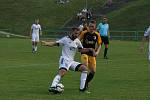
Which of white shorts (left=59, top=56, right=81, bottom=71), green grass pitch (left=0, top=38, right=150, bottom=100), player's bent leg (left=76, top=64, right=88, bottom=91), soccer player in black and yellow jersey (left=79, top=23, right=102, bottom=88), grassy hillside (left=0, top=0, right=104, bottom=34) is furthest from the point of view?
grassy hillside (left=0, top=0, right=104, bottom=34)

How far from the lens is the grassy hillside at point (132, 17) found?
231 ft

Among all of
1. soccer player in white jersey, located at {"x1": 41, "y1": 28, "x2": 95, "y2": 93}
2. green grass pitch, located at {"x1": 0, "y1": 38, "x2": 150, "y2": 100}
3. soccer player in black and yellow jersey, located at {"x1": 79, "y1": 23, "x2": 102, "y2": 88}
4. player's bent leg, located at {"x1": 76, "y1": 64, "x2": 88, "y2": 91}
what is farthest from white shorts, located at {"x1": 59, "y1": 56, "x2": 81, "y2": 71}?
soccer player in black and yellow jersey, located at {"x1": 79, "y1": 23, "x2": 102, "y2": 88}

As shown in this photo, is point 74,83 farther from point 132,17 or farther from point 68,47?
point 132,17

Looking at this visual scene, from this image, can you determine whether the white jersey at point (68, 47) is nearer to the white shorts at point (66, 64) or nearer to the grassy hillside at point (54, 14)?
the white shorts at point (66, 64)

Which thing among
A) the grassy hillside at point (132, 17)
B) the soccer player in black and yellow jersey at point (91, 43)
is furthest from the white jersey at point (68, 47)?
the grassy hillside at point (132, 17)

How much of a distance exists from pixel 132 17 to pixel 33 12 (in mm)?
18539

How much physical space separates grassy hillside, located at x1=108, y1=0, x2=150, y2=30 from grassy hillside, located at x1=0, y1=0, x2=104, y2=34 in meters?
8.58

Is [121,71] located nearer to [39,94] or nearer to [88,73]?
[88,73]

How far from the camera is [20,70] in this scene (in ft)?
75.9

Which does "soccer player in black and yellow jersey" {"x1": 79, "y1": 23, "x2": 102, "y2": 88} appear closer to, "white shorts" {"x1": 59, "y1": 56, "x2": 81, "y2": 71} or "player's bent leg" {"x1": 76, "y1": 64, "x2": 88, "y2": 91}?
"player's bent leg" {"x1": 76, "y1": 64, "x2": 88, "y2": 91}

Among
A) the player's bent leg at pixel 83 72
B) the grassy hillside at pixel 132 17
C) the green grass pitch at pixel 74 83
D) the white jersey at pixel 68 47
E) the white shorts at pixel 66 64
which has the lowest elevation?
the green grass pitch at pixel 74 83

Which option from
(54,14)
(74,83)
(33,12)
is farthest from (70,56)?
(33,12)

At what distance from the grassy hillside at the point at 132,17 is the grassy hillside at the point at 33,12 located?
8585mm

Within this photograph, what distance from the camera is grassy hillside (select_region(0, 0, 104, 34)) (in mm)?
80375
